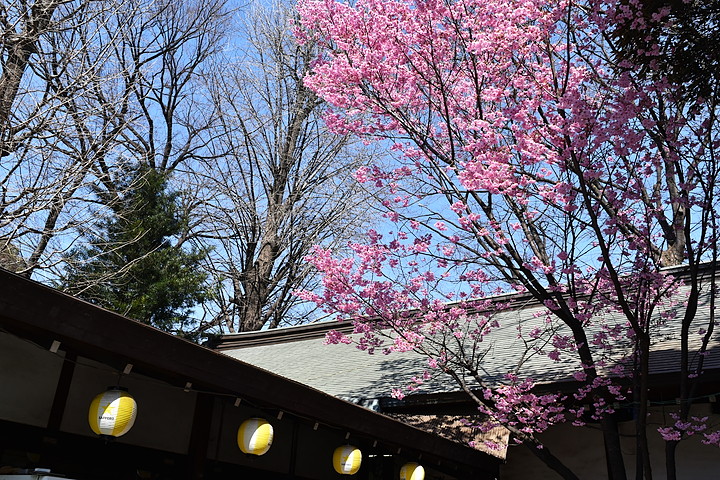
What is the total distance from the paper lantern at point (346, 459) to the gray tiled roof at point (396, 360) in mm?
1761

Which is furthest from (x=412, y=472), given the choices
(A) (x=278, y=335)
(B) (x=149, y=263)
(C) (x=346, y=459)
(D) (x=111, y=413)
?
(B) (x=149, y=263)

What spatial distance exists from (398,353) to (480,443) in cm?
313

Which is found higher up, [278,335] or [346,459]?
[278,335]

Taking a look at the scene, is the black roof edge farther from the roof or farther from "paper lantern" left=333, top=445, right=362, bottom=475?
the roof

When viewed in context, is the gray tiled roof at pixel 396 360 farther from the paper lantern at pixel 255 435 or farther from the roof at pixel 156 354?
the paper lantern at pixel 255 435

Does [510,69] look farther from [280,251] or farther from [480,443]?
[280,251]

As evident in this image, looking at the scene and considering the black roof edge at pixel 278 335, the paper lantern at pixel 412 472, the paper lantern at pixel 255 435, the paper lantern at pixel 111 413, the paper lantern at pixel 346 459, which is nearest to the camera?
the paper lantern at pixel 111 413

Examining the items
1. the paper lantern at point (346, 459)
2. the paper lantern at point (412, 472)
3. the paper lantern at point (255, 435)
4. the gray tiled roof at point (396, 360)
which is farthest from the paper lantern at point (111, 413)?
the gray tiled roof at point (396, 360)

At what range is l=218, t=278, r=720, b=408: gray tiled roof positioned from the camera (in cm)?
690

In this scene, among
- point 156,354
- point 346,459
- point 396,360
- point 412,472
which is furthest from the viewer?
point 396,360

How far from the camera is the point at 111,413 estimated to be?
3.81m

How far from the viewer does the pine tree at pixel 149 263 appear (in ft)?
40.2

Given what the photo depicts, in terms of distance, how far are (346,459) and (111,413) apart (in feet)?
8.41

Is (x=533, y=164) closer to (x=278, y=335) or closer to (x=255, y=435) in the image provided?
(x=255, y=435)
